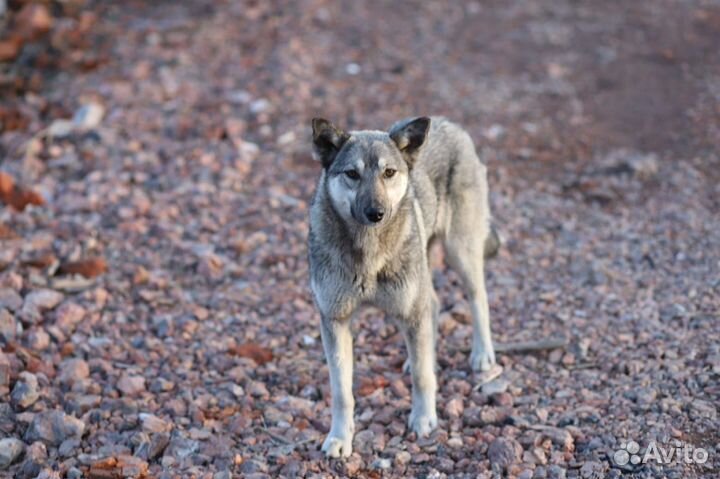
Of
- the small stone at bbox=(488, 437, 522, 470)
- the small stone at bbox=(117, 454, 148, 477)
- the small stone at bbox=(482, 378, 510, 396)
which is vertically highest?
the small stone at bbox=(488, 437, 522, 470)

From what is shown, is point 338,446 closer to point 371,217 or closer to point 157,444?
point 157,444

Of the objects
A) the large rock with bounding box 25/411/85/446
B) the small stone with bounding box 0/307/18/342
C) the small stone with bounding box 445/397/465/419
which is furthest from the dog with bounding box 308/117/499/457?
the small stone with bounding box 0/307/18/342

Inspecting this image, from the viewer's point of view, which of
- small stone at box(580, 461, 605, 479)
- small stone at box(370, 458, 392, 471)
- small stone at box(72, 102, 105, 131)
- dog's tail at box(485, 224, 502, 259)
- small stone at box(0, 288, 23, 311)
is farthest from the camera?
small stone at box(72, 102, 105, 131)

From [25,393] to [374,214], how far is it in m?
2.76

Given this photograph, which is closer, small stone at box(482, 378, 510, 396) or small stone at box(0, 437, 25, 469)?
small stone at box(0, 437, 25, 469)

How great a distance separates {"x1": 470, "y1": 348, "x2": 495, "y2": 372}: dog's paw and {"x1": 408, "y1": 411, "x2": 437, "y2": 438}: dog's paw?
0.73 meters

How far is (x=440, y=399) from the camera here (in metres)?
6.36

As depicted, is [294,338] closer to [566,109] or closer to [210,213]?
[210,213]

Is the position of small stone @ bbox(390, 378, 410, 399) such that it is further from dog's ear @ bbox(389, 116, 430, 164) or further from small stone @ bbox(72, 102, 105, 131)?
small stone @ bbox(72, 102, 105, 131)

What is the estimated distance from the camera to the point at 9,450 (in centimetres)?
562

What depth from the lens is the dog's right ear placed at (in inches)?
221

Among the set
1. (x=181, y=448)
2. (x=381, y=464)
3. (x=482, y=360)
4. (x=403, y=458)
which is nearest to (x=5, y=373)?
(x=181, y=448)

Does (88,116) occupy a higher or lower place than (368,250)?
lower

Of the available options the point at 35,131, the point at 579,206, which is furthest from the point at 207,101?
the point at 579,206
